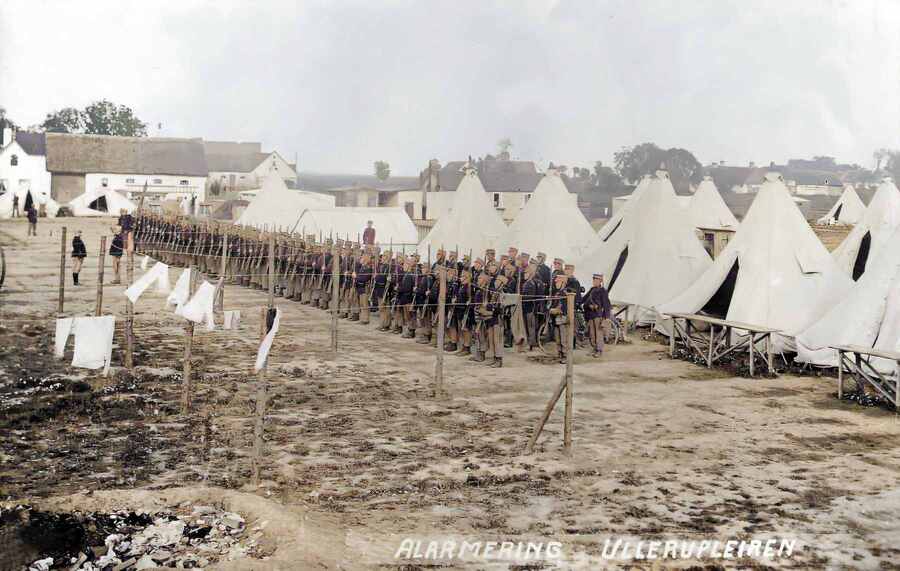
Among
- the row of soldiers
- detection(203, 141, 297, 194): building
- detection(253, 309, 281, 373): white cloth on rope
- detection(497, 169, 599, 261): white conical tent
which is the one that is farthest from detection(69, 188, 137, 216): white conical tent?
detection(253, 309, 281, 373): white cloth on rope

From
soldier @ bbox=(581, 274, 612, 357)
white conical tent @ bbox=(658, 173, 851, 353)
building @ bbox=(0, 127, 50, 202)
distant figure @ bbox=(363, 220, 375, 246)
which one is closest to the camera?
white conical tent @ bbox=(658, 173, 851, 353)

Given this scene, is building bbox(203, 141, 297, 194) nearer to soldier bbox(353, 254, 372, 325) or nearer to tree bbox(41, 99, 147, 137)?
tree bbox(41, 99, 147, 137)

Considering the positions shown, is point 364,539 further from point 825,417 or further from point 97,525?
point 825,417

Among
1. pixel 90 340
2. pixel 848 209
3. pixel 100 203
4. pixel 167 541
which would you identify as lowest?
pixel 167 541

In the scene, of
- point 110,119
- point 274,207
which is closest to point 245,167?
point 110,119

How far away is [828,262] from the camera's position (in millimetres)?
17500

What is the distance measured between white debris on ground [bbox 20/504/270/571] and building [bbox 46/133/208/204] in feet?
179

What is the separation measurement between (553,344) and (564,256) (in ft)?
15.4

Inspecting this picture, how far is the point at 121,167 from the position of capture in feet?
207

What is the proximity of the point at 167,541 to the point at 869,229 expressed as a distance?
16191 mm

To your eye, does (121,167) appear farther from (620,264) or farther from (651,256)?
(651,256)

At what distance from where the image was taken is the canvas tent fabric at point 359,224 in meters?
29.8

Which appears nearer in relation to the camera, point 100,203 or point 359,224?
point 359,224

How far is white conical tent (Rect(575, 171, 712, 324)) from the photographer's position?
64.3 ft
